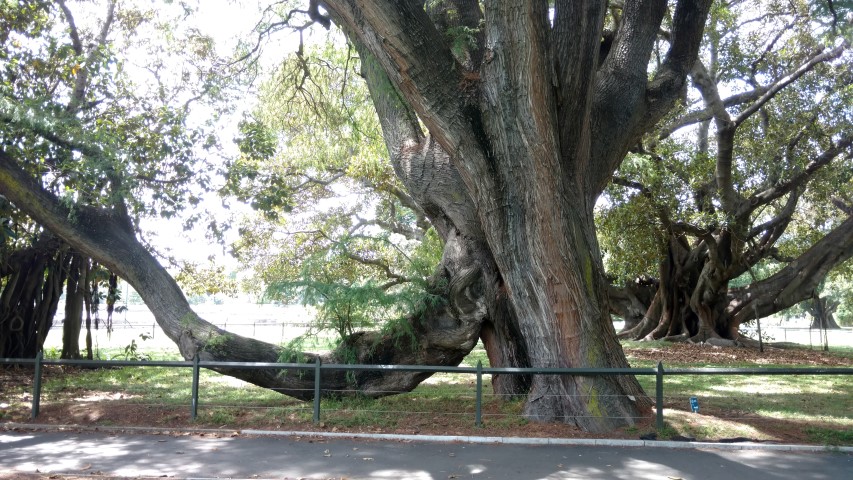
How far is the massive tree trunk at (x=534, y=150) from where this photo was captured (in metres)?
9.76

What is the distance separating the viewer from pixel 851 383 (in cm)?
1656

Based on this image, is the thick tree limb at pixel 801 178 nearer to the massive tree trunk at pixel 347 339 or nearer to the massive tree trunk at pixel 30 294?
the massive tree trunk at pixel 347 339

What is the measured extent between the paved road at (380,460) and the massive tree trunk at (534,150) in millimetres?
1521

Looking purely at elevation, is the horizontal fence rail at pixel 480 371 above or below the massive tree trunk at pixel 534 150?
below

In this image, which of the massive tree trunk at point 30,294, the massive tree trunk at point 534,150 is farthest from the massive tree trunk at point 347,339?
the massive tree trunk at point 30,294

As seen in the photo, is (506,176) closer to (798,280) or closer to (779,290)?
(798,280)

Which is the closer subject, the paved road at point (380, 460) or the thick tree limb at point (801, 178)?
the paved road at point (380, 460)

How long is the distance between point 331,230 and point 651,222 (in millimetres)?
13122

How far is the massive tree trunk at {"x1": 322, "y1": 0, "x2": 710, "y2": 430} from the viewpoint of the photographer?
9758 mm

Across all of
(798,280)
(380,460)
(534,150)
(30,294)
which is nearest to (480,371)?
(380,460)

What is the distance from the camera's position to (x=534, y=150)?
9.97 m

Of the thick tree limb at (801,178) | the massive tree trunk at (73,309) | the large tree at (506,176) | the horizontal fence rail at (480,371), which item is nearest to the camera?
the horizontal fence rail at (480,371)

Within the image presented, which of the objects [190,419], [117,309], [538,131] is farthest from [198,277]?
[538,131]

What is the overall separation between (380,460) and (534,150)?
4.55 meters
